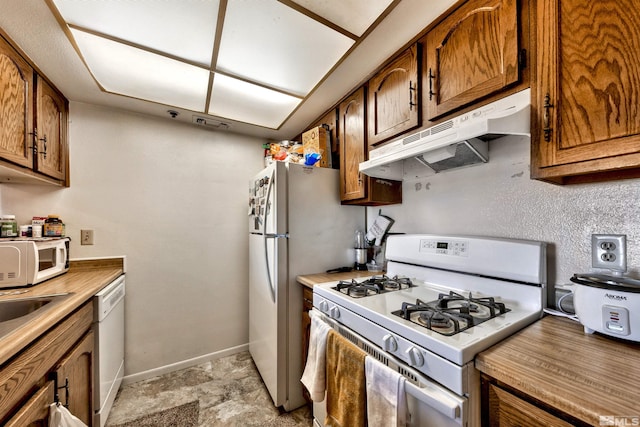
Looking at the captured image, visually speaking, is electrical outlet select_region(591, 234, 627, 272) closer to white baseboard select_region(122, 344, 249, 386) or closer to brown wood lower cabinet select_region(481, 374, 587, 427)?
brown wood lower cabinet select_region(481, 374, 587, 427)

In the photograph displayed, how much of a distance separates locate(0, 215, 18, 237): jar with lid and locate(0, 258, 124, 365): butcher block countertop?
1.26 feet

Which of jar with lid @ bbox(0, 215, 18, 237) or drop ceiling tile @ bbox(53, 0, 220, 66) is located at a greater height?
drop ceiling tile @ bbox(53, 0, 220, 66)

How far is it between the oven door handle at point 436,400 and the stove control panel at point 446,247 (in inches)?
28.3

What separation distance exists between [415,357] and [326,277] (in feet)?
3.08

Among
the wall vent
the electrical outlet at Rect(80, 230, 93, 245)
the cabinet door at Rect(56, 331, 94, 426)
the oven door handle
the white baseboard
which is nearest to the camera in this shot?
the oven door handle

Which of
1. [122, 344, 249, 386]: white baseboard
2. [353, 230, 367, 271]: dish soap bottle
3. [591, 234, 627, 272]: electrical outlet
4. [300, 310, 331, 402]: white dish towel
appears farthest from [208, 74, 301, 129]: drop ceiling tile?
[122, 344, 249, 386]: white baseboard

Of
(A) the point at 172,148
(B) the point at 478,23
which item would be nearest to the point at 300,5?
(B) the point at 478,23

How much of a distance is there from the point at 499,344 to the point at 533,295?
1.32 feet

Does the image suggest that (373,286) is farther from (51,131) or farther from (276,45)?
(51,131)

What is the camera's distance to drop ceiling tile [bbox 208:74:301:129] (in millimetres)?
1749

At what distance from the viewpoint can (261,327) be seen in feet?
6.59

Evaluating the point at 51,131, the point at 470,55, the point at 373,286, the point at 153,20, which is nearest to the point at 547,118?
the point at 470,55

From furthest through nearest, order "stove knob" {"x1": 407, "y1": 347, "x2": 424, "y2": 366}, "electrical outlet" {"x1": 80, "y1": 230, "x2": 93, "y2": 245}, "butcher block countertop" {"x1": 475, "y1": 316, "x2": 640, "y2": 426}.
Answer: "electrical outlet" {"x1": 80, "y1": 230, "x2": 93, "y2": 245}, "stove knob" {"x1": 407, "y1": 347, "x2": 424, "y2": 366}, "butcher block countertop" {"x1": 475, "y1": 316, "x2": 640, "y2": 426}

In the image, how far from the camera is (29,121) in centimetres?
148
